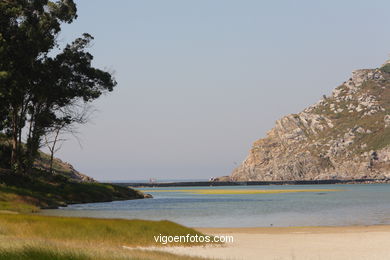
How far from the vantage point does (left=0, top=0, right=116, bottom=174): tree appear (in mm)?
64938

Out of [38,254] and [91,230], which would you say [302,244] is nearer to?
[91,230]

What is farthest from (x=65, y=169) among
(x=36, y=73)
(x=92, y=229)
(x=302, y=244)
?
(x=302, y=244)

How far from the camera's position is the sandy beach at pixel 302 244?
2722 centimetres

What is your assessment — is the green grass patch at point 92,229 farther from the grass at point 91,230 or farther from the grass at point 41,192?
the grass at point 41,192

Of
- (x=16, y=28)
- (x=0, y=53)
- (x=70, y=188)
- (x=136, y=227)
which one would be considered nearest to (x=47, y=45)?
(x=16, y=28)

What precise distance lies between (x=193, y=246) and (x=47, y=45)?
45.8 meters

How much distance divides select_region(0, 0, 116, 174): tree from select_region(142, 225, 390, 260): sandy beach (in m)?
33.9

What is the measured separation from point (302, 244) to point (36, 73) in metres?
46.9

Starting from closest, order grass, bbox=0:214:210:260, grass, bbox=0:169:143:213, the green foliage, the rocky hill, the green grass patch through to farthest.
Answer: the green foliage < grass, bbox=0:214:210:260 < the green grass patch < grass, bbox=0:169:143:213 < the rocky hill

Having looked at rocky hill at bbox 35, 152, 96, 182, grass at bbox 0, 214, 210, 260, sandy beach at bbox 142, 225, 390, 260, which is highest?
rocky hill at bbox 35, 152, 96, 182

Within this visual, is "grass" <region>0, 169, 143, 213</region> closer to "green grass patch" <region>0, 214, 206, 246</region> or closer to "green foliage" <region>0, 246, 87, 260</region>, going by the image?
"green grass patch" <region>0, 214, 206, 246</region>

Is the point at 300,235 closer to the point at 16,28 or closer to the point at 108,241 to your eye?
the point at 108,241

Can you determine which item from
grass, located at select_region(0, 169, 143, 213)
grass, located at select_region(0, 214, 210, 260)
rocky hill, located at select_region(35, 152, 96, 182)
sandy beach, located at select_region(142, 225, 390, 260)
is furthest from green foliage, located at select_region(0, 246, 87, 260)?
rocky hill, located at select_region(35, 152, 96, 182)

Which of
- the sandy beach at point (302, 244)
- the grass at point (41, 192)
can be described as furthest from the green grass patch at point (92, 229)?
the grass at point (41, 192)
